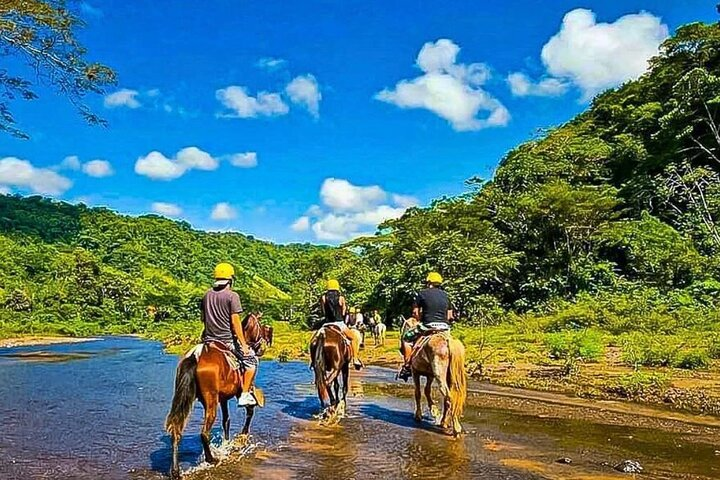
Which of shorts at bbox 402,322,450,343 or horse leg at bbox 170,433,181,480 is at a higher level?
shorts at bbox 402,322,450,343

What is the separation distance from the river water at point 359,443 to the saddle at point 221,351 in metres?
1.35

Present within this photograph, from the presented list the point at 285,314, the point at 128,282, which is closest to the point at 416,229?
the point at 285,314

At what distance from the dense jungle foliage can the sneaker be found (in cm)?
1294

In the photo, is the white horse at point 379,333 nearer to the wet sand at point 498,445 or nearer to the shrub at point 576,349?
the shrub at point 576,349

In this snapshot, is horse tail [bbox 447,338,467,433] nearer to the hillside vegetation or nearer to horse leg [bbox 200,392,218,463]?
horse leg [bbox 200,392,218,463]

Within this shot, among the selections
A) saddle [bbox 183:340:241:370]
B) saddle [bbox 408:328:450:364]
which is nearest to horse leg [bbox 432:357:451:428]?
saddle [bbox 408:328:450:364]

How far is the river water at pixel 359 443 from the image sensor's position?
328 inches

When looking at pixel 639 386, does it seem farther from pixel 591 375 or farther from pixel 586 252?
pixel 586 252

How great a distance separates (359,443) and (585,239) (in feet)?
105

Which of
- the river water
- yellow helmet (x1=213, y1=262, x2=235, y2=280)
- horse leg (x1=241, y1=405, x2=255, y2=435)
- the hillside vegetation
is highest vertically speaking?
the hillside vegetation

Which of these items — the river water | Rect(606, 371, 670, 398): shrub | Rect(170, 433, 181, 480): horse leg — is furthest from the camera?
Rect(606, 371, 670, 398): shrub

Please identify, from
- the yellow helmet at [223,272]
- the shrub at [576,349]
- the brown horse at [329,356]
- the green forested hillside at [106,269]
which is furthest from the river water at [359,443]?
the green forested hillside at [106,269]

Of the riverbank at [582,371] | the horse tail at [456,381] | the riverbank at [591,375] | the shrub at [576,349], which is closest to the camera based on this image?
the horse tail at [456,381]

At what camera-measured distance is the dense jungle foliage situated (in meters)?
31.1
